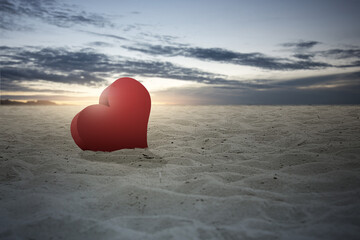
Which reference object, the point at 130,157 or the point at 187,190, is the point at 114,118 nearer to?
the point at 130,157

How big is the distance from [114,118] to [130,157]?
2.04ft

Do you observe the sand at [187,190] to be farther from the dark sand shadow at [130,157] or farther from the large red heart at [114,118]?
the large red heart at [114,118]

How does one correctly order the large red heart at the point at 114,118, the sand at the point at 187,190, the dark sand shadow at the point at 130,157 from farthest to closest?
the large red heart at the point at 114,118 → the dark sand shadow at the point at 130,157 → the sand at the point at 187,190

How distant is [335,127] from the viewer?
4934mm

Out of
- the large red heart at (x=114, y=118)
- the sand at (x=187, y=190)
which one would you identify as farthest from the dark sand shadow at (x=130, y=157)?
the large red heart at (x=114, y=118)

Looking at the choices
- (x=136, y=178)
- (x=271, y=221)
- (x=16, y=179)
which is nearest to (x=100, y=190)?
(x=136, y=178)

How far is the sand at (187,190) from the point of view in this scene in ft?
5.86

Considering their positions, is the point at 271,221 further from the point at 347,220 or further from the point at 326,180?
the point at 326,180

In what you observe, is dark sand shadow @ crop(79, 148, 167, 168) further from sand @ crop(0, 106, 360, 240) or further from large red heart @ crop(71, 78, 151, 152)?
large red heart @ crop(71, 78, 151, 152)

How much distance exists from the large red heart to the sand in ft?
0.62

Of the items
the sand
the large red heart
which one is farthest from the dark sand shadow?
the large red heart

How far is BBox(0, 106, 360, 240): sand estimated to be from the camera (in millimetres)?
1785

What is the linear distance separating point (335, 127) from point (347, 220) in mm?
3618

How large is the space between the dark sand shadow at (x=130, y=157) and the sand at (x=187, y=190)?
0.04 ft
